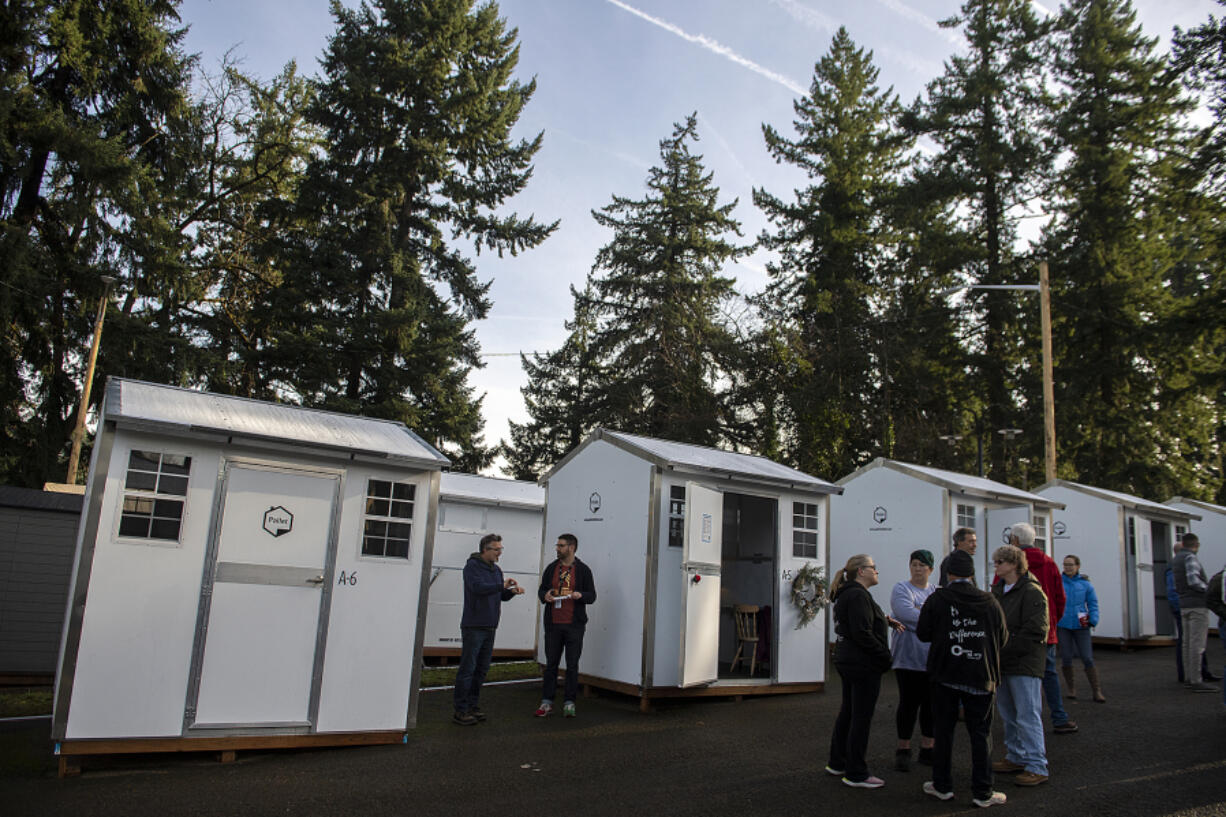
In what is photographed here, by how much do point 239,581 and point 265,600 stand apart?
0.26 metres

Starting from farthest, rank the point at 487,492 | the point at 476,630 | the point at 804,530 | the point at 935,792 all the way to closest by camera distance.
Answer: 1. the point at 487,492
2. the point at 804,530
3. the point at 476,630
4. the point at 935,792

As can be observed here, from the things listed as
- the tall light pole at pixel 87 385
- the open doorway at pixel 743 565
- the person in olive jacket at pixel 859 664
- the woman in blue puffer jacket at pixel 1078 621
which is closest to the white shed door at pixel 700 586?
the open doorway at pixel 743 565

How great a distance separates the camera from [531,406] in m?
32.4

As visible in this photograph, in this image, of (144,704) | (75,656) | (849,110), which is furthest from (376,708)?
(849,110)

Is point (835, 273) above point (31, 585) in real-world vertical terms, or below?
above

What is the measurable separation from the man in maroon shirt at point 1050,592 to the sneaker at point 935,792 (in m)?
1.86

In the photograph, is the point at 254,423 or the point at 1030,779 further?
the point at 254,423

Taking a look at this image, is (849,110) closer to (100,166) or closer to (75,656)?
(100,166)

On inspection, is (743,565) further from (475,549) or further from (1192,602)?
(1192,602)

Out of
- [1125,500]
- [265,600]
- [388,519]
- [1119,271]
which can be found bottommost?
[265,600]

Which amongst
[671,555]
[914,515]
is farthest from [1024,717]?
[914,515]

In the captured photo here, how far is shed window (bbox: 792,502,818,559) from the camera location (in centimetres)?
1036

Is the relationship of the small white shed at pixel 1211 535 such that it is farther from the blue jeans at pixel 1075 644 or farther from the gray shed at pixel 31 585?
the gray shed at pixel 31 585

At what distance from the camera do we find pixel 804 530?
10.5 metres
